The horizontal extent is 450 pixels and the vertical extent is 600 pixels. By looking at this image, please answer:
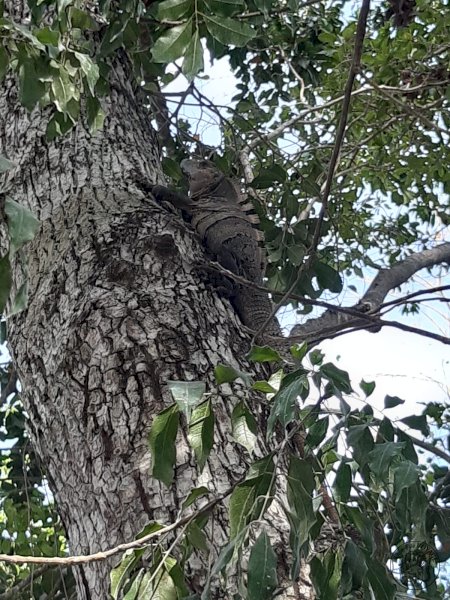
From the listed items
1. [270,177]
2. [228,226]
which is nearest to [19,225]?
[270,177]

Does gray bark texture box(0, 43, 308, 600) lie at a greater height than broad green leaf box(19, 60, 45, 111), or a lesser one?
lesser

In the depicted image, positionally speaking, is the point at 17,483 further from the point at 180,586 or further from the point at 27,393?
Answer: the point at 180,586

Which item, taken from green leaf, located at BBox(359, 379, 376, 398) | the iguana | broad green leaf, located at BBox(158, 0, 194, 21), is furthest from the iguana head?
green leaf, located at BBox(359, 379, 376, 398)

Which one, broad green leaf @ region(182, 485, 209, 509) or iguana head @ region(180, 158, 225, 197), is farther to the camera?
iguana head @ region(180, 158, 225, 197)

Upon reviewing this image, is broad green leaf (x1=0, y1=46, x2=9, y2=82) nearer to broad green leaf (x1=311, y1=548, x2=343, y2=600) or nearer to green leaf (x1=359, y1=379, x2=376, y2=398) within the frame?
green leaf (x1=359, y1=379, x2=376, y2=398)

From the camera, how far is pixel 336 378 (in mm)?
1286

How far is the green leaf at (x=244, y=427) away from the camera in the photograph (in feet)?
4.35

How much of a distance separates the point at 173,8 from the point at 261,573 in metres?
1.01

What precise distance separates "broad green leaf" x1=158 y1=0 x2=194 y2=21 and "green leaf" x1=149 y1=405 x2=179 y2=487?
0.73 metres

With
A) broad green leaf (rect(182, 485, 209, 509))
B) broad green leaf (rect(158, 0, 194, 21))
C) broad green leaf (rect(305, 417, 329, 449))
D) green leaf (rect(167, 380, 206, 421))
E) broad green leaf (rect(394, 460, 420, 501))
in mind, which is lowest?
broad green leaf (rect(394, 460, 420, 501))

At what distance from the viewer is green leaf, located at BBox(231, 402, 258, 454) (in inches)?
52.2

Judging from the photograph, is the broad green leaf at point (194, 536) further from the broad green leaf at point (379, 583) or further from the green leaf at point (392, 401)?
the green leaf at point (392, 401)

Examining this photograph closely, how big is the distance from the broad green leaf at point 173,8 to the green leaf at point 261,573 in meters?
0.96

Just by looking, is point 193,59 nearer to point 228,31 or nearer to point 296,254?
point 228,31
